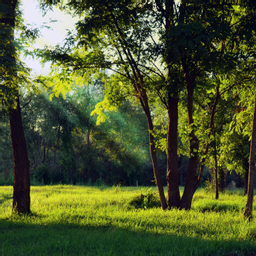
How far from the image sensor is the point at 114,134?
105ft

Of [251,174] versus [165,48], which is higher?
[165,48]

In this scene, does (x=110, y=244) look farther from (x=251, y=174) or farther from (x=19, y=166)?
(x=19, y=166)

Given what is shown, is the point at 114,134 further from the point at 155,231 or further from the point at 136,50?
the point at 155,231

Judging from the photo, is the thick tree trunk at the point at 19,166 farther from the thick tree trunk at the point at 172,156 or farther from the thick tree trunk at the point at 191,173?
the thick tree trunk at the point at 191,173

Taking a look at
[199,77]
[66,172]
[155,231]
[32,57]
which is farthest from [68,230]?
[66,172]

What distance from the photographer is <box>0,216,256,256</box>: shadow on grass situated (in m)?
5.23

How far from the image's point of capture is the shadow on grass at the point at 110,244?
17.1 ft

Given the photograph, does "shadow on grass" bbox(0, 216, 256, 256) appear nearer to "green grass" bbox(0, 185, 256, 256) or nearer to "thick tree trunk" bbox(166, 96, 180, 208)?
"green grass" bbox(0, 185, 256, 256)

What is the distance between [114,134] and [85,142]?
12.0 feet

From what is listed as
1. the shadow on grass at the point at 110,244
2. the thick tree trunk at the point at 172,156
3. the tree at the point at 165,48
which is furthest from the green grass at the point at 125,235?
the tree at the point at 165,48

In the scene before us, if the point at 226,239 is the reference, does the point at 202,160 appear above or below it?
above

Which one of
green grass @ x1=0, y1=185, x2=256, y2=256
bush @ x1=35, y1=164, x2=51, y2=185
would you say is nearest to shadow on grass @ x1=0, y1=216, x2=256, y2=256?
green grass @ x1=0, y1=185, x2=256, y2=256

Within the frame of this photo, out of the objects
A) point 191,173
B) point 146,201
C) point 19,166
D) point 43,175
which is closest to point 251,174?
point 191,173

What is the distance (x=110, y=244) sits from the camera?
18.5ft
